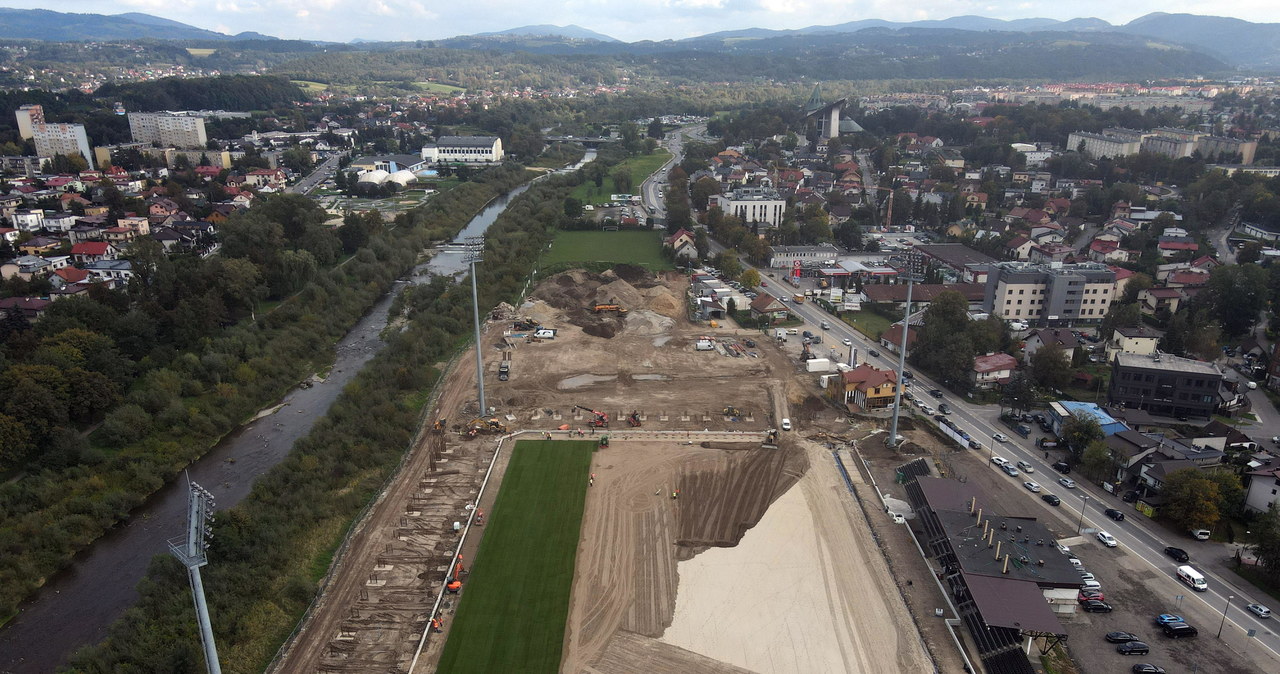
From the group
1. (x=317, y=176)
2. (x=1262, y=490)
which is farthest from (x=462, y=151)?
(x=1262, y=490)

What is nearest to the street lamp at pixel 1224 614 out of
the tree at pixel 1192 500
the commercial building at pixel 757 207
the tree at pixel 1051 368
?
the tree at pixel 1192 500

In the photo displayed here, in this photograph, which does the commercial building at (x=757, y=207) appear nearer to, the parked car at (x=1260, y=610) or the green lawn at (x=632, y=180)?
the green lawn at (x=632, y=180)

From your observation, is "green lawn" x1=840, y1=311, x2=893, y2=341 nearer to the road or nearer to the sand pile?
the sand pile

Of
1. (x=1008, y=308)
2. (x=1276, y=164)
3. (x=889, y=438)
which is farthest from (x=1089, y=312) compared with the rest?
(x=1276, y=164)

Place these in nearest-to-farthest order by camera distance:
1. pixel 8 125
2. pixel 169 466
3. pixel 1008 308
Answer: pixel 169 466, pixel 1008 308, pixel 8 125

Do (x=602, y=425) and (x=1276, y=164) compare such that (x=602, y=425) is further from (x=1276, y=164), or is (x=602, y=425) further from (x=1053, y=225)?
(x=1276, y=164)

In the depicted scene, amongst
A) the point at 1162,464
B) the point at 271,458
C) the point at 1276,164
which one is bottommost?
the point at 271,458

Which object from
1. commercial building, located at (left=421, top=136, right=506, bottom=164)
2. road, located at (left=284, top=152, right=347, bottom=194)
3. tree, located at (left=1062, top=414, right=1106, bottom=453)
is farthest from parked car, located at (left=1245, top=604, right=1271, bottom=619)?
commercial building, located at (left=421, top=136, right=506, bottom=164)
